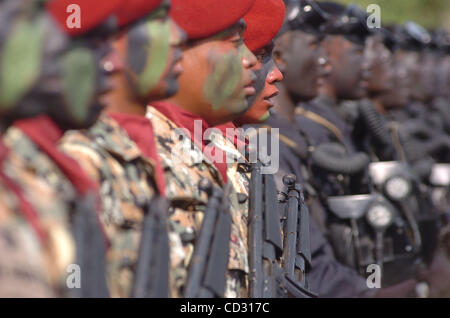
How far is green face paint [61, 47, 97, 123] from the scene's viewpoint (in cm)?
268

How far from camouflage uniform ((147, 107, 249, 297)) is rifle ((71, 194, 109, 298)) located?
658 millimetres

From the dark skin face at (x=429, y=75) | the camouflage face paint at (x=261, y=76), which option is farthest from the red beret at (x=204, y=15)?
the dark skin face at (x=429, y=75)

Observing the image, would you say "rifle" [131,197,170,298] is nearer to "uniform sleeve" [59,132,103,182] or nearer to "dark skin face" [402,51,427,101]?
"uniform sleeve" [59,132,103,182]

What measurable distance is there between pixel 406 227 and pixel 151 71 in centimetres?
571

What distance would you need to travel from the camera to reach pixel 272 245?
4.10 m

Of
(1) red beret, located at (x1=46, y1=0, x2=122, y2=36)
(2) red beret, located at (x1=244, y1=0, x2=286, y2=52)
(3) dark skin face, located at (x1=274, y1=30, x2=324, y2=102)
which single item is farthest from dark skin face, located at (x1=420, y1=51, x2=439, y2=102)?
(1) red beret, located at (x1=46, y1=0, x2=122, y2=36)

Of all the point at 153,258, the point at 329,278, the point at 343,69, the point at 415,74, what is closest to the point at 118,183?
the point at 153,258

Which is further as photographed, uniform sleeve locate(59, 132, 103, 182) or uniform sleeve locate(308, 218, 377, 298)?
uniform sleeve locate(308, 218, 377, 298)

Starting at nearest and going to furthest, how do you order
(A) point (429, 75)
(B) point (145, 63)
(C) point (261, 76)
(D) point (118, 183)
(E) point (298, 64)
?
(D) point (118, 183) < (B) point (145, 63) < (C) point (261, 76) < (E) point (298, 64) < (A) point (429, 75)

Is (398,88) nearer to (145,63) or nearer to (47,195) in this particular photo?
(145,63)

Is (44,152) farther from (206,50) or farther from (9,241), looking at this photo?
(206,50)

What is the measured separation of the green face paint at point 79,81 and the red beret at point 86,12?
0.31 feet

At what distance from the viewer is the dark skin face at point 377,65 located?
10.5m

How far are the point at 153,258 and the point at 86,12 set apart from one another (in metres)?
0.77
